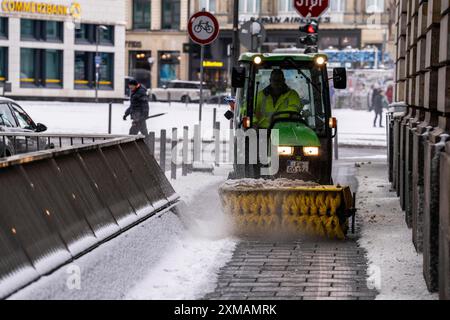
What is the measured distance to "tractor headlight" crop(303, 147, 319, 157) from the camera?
49.5 feet

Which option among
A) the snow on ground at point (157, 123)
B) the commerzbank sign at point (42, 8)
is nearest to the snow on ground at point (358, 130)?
the snow on ground at point (157, 123)

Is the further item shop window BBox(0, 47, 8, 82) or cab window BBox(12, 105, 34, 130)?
shop window BBox(0, 47, 8, 82)

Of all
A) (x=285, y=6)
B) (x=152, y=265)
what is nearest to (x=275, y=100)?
(x=152, y=265)

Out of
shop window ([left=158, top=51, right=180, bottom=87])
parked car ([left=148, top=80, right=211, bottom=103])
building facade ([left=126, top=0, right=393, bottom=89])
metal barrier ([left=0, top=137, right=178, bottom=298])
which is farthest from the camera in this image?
shop window ([left=158, top=51, right=180, bottom=87])

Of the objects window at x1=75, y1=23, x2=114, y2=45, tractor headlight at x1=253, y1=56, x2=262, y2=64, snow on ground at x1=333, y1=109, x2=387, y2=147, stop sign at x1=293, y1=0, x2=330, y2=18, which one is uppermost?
window at x1=75, y1=23, x2=114, y2=45

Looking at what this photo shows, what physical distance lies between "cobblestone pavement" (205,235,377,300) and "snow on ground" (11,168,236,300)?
175 mm

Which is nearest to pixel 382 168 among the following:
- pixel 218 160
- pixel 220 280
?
pixel 218 160

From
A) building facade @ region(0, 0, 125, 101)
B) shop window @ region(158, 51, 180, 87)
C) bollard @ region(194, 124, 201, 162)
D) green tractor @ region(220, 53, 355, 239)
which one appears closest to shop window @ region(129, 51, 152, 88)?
shop window @ region(158, 51, 180, 87)

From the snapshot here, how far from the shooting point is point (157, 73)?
3354 inches

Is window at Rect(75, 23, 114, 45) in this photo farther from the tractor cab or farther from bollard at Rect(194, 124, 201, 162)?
the tractor cab

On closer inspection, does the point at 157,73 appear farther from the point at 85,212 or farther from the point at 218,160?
the point at 85,212

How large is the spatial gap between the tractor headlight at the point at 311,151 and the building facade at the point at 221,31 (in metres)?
63.0
